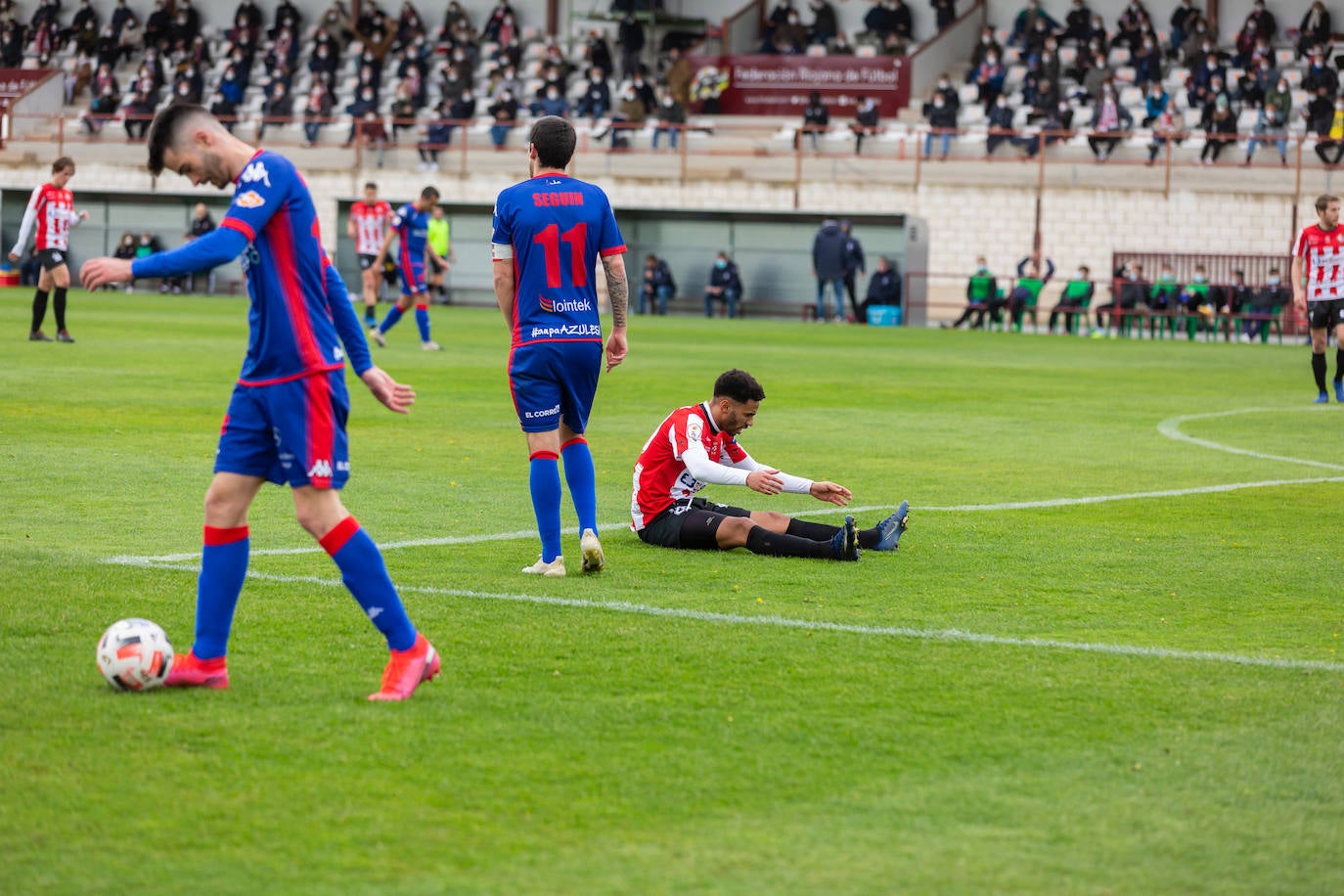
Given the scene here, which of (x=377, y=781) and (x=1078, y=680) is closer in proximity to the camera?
(x=377, y=781)

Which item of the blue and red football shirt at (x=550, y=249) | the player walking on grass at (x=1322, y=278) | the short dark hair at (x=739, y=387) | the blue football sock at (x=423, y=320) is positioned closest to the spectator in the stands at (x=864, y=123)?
the blue football sock at (x=423, y=320)

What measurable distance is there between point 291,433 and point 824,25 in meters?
44.1

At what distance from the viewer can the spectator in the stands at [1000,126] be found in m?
39.9

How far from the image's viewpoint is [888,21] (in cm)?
4619

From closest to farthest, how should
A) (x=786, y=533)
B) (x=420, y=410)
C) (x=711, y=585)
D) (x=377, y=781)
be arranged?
(x=377, y=781) < (x=711, y=585) < (x=786, y=533) < (x=420, y=410)

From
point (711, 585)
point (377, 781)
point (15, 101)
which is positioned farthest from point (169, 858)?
point (15, 101)

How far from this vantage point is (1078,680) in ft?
18.7

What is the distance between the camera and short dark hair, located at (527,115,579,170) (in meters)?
7.57

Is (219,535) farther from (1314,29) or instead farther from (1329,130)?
(1314,29)

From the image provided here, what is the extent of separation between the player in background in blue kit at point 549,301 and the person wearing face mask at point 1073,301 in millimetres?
29777

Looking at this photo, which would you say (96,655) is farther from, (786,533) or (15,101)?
(15,101)

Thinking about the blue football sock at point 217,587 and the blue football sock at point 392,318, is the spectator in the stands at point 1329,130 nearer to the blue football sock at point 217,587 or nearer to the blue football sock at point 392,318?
the blue football sock at point 392,318

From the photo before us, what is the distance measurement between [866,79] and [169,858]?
4319 cm

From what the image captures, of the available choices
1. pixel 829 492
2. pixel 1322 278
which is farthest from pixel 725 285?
pixel 829 492
